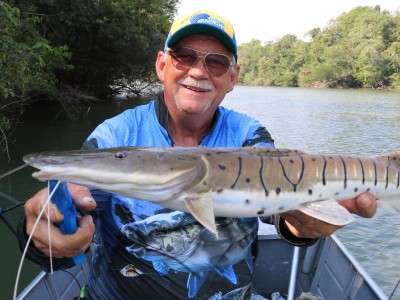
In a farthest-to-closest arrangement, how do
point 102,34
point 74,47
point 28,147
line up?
point 74,47 → point 102,34 → point 28,147

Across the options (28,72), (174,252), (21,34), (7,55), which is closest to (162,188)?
(174,252)

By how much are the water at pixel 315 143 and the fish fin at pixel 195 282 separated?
4.00m

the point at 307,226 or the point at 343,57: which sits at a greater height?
the point at 343,57

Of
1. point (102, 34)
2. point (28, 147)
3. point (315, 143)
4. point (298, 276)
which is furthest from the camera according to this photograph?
point (102, 34)

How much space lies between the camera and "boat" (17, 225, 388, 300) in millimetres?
3771

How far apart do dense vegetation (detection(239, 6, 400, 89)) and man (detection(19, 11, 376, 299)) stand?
78032mm

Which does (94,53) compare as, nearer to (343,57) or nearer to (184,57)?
(184,57)

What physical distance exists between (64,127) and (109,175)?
1888cm

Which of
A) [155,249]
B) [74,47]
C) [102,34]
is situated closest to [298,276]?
[155,249]

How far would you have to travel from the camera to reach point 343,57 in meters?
84.4

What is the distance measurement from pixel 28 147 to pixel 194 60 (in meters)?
13.5

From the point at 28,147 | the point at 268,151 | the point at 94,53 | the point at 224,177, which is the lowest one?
the point at 28,147

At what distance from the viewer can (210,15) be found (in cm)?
295

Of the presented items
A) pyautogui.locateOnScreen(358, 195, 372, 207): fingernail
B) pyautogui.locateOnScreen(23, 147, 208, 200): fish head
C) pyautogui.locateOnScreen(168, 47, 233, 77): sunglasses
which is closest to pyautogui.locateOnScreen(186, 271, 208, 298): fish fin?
pyautogui.locateOnScreen(23, 147, 208, 200): fish head
